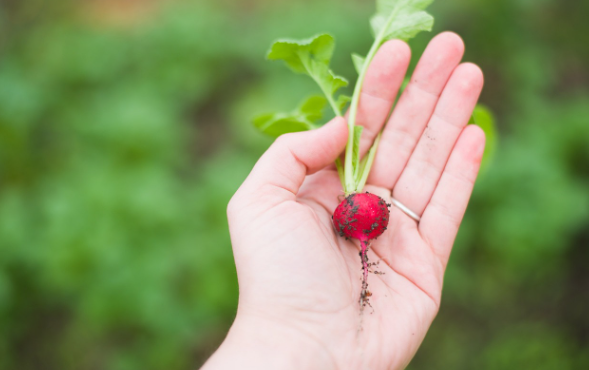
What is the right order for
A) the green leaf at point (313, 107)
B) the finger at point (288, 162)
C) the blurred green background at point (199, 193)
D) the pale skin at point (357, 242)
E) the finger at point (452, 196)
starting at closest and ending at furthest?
the pale skin at point (357, 242) < the finger at point (288, 162) < the finger at point (452, 196) < the green leaf at point (313, 107) < the blurred green background at point (199, 193)

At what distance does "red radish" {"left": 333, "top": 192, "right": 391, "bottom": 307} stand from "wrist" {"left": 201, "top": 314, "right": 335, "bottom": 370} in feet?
1.38

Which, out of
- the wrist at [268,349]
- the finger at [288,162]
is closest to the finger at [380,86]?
the finger at [288,162]

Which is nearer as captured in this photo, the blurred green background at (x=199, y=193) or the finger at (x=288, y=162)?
the finger at (x=288, y=162)

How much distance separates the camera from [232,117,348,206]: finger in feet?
7.45

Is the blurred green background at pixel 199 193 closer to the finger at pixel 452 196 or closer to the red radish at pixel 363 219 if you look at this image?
the finger at pixel 452 196

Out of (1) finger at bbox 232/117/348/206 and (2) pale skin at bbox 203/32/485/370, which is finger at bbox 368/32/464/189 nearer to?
(2) pale skin at bbox 203/32/485/370

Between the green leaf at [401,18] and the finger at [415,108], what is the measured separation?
16cm

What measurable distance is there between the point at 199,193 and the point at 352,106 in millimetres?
2069

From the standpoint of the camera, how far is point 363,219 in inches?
92.4

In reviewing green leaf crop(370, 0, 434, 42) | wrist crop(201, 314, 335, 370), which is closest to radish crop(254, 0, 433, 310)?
green leaf crop(370, 0, 434, 42)

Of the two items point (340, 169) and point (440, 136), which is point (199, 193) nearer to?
point (340, 169)

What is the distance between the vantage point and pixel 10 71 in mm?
5039

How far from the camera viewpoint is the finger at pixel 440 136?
2.65 m

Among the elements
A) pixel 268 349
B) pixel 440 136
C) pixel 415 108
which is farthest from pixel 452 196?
pixel 268 349
